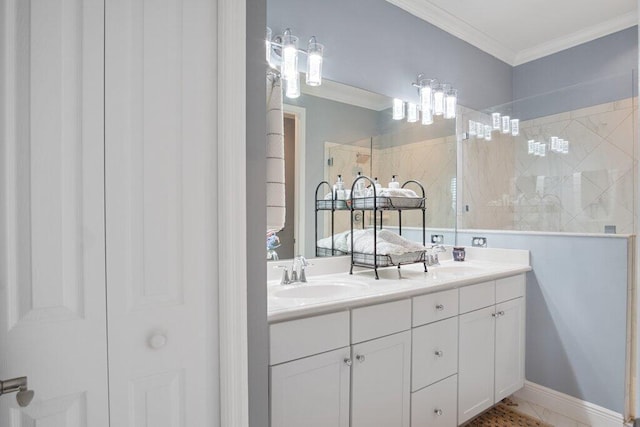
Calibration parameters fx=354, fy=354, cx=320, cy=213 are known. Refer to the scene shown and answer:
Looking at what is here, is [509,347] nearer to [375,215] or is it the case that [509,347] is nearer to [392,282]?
[392,282]

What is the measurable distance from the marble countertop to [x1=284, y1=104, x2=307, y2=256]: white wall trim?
0.21 metres

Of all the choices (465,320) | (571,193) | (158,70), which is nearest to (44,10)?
(158,70)

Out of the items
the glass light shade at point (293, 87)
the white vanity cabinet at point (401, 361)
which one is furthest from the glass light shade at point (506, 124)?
the glass light shade at point (293, 87)

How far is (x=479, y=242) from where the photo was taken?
2682 mm

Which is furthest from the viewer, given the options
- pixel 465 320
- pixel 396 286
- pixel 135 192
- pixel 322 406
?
pixel 465 320

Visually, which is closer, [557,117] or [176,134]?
[176,134]

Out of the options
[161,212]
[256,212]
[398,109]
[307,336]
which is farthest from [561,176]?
[161,212]

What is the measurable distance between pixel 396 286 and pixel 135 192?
120 centimetres

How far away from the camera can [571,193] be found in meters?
2.28

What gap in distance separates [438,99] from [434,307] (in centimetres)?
156

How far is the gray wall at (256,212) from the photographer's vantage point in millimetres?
954

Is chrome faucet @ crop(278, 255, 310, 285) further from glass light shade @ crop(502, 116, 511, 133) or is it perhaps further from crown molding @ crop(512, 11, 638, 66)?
crown molding @ crop(512, 11, 638, 66)

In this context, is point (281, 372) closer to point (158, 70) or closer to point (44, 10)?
point (158, 70)

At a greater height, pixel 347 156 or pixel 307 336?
pixel 347 156
